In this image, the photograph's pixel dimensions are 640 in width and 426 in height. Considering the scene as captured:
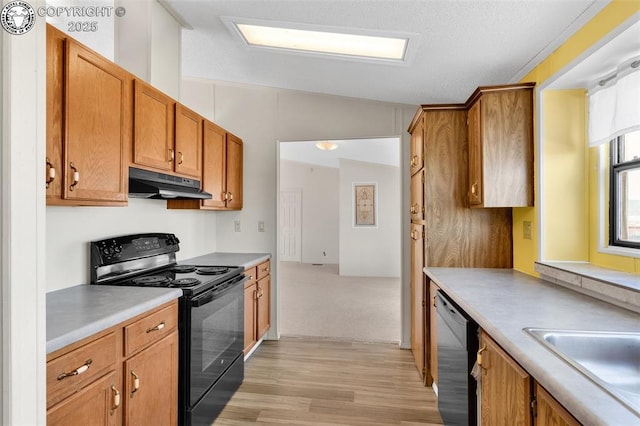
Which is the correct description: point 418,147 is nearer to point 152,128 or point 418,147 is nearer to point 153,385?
point 152,128

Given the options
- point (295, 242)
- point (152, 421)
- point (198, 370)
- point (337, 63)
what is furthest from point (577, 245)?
point (295, 242)

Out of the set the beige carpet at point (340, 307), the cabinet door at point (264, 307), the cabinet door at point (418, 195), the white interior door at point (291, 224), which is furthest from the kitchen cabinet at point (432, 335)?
the white interior door at point (291, 224)

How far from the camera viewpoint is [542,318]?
1319mm

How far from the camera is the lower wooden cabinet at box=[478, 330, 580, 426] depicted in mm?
911

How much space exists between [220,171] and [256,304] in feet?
4.25

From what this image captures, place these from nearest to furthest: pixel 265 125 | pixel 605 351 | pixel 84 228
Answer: pixel 605 351 < pixel 84 228 < pixel 265 125

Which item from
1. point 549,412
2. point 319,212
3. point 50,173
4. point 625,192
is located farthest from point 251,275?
point 319,212

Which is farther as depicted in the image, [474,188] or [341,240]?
[341,240]

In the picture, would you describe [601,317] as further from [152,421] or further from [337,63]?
[337,63]

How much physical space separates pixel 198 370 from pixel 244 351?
871 millimetres

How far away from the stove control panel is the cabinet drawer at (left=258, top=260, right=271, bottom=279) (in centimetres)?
81

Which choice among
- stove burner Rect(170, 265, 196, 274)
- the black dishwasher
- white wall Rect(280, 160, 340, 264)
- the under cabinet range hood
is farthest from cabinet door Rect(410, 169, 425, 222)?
white wall Rect(280, 160, 340, 264)

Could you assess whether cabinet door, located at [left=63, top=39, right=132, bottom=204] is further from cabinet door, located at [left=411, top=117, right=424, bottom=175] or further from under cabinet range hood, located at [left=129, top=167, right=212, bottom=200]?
cabinet door, located at [left=411, top=117, right=424, bottom=175]

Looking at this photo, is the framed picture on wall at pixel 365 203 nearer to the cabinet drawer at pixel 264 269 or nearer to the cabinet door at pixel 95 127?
the cabinet drawer at pixel 264 269
